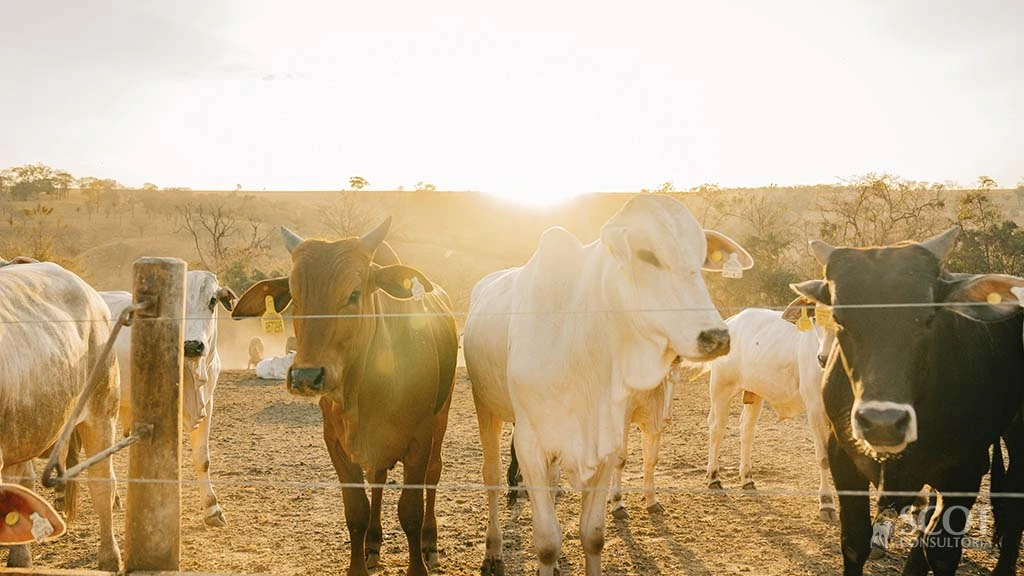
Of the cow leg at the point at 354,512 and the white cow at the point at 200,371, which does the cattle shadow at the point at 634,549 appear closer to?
the cow leg at the point at 354,512

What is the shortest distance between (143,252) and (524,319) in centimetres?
5184

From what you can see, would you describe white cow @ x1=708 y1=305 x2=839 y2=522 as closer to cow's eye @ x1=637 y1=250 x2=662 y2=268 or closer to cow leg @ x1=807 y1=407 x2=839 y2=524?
cow leg @ x1=807 y1=407 x2=839 y2=524

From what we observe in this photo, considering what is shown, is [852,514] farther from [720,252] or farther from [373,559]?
[373,559]

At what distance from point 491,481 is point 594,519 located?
1566 mm

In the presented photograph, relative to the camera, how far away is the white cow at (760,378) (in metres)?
7.11

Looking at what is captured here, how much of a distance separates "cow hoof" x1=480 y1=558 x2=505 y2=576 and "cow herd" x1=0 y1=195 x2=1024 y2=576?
0.02 meters

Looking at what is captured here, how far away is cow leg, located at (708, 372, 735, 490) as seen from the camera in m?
7.86

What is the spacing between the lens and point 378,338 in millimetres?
4848

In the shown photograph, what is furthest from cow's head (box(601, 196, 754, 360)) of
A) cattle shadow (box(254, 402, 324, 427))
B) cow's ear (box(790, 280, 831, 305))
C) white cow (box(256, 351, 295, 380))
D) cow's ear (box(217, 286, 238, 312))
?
white cow (box(256, 351, 295, 380))

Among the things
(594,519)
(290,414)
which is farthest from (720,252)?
(290,414)

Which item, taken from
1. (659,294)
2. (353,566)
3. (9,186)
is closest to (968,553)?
(659,294)

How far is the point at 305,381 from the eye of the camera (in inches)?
162

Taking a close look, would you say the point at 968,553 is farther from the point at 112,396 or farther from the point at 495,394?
the point at 112,396

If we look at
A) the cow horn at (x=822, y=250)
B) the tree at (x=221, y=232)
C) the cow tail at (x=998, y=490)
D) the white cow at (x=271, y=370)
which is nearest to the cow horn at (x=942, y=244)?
the cow horn at (x=822, y=250)
